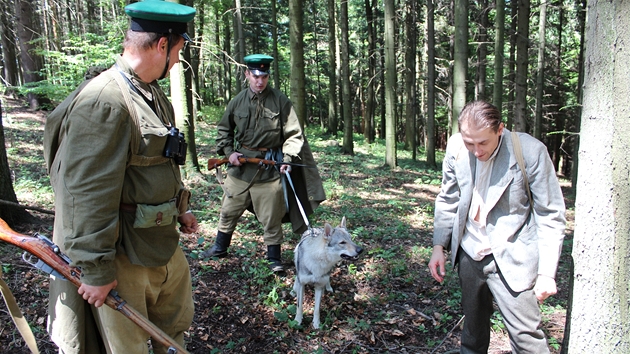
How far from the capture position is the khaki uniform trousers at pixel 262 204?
19.5ft


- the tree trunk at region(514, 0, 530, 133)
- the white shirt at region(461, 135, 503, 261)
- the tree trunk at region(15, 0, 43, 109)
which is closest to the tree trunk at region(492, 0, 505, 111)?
the tree trunk at region(514, 0, 530, 133)

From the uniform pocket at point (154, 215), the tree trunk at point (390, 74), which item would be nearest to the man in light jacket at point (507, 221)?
the uniform pocket at point (154, 215)

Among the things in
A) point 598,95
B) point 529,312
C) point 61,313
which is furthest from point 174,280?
point 598,95

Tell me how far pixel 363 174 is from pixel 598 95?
12.4m

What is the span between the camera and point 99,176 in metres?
2.28

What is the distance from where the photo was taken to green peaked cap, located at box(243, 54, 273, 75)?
557 cm

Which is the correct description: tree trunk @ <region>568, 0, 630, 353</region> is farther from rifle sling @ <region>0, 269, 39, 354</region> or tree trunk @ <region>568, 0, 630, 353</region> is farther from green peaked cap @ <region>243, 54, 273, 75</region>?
green peaked cap @ <region>243, 54, 273, 75</region>

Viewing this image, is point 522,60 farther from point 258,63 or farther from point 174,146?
point 174,146

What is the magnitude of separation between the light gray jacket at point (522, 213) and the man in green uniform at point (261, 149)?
3218 mm

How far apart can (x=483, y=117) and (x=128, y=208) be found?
2.49m

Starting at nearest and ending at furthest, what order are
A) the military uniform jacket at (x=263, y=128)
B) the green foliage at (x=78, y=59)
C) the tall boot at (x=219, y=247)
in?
the military uniform jacket at (x=263, y=128), the tall boot at (x=219, y=247), the green foliage at (x=78, y=59)

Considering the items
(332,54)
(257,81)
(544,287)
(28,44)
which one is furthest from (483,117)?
(332,54)

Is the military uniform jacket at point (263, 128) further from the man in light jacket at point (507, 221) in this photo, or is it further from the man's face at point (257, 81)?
the man in light jacket at point (507, 221)

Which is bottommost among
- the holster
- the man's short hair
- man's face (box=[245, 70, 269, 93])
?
the holster
